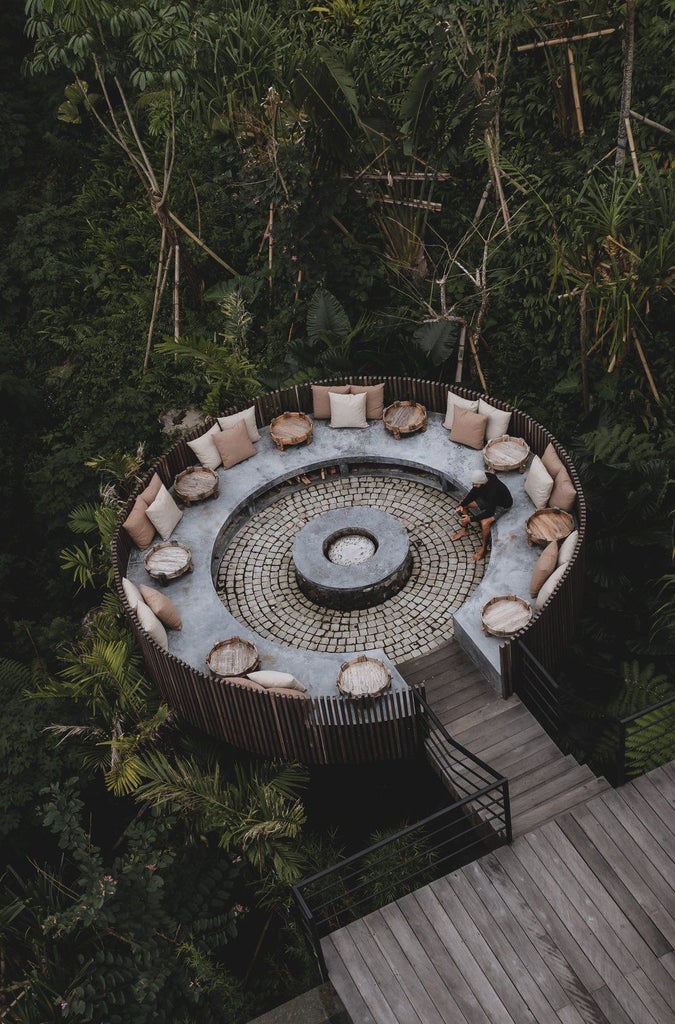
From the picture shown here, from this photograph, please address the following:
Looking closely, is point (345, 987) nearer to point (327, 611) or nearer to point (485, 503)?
point (327, 611)

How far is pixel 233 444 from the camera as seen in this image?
593 inches

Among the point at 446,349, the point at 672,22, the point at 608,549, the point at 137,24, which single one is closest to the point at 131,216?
the point at 137,24

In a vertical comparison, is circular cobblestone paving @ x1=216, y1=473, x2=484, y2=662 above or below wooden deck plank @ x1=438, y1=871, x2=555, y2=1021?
below

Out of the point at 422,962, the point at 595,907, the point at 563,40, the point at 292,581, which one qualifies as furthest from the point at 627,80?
the point at 422,962

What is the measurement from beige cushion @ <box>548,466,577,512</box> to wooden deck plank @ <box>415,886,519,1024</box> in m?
6.17

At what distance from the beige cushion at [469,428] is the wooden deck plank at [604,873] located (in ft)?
23.3

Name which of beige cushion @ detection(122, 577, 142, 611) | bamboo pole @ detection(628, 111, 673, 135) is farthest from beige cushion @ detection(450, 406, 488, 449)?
beige cushion @ detection(122, 577, 142, 611)

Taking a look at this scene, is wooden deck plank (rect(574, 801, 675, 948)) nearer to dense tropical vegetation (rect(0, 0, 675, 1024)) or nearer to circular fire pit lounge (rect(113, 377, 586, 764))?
circular fire pit lounge (rect(113, 377, 586, 764))

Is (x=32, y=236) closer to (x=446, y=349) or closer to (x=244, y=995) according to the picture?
(x=446, y=349)

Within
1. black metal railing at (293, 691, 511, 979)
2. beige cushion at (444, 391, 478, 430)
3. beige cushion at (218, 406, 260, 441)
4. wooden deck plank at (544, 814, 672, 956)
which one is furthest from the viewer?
beige cushion at (218, 406, 260, 441)

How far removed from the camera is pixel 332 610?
1334 centimetres

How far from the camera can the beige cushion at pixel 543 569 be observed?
11906 mm

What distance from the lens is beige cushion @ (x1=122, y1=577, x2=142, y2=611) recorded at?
1230 centimetres

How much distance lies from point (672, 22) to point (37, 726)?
1507cm
